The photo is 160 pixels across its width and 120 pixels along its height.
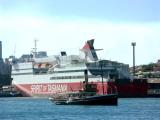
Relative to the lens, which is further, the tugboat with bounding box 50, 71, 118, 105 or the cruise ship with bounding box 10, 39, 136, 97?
the cruise ship with bounding box 10, 39, 136, 97

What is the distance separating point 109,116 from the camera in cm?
7331

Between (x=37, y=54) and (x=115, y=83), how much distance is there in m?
44.0

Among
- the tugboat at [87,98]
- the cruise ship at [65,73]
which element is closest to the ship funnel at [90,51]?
the cruise ship at [65,73]

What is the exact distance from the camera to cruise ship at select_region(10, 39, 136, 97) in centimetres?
14075

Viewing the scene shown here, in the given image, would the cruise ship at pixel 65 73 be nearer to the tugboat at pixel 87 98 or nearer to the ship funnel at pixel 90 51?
the ship funnel at pixel 90 51

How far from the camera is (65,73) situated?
148 m

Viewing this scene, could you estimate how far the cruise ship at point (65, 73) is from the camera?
462ft

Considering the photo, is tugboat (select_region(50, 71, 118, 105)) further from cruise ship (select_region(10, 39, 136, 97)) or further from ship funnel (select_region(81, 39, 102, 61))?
ship funnel (select_region(81, 39, 102, 61))

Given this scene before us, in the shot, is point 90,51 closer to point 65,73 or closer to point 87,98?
point 65,73

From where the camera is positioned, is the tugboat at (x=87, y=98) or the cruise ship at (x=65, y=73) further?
the cruise ship at (x=65, y=73)

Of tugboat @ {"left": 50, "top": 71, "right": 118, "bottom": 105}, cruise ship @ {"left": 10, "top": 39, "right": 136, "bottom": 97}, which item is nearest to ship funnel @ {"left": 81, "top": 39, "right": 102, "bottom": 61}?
cruise ship @ {"left": 10, "top": 39, "right": 136, "bottom": 97}

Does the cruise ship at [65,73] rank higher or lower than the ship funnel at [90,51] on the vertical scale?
lower

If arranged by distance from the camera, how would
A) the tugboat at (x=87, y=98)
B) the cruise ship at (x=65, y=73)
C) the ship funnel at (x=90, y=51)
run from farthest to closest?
1. the ship funnel at (x=90, y=51)
2. the cruise ship at (x=65, y=73)
3. the tugboat at (x=87, y=98)

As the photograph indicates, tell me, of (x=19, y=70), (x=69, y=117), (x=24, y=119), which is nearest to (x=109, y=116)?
(x=69, y=117)
